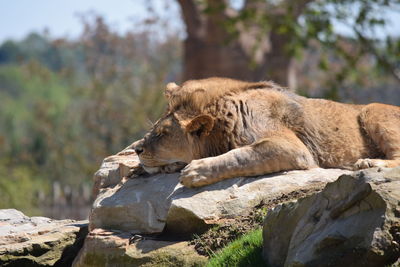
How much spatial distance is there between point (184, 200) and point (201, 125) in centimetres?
76

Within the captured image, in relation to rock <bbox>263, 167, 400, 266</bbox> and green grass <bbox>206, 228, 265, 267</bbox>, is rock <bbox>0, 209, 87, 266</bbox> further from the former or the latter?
rock <bbox>263, 167, 400, 266</bbox>

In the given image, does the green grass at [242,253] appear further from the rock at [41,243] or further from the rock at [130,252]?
the rock at [41,243]

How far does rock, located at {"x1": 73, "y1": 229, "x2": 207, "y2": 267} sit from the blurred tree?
932cm

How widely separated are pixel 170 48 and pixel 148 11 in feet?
8.81

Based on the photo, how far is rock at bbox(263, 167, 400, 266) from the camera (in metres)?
4.14

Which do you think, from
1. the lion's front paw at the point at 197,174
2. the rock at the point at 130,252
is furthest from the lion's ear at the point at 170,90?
the rock at the point at 130,252

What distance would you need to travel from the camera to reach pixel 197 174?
616cm

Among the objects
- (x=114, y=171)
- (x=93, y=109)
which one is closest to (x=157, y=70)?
(x=93, y=109)

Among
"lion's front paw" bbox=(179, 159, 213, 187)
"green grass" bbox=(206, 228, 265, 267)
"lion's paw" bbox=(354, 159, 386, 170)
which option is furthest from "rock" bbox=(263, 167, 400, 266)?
"lion's paw" bbox=(354, 159, 386, 170)

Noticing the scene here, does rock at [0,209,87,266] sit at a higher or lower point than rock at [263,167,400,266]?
lower

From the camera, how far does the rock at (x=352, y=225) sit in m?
4.14

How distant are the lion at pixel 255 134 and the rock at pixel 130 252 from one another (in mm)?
634

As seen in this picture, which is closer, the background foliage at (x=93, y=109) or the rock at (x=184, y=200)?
the rock at (x=184, y=200)

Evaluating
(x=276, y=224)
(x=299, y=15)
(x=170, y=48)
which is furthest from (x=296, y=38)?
(x=170, y=48)
